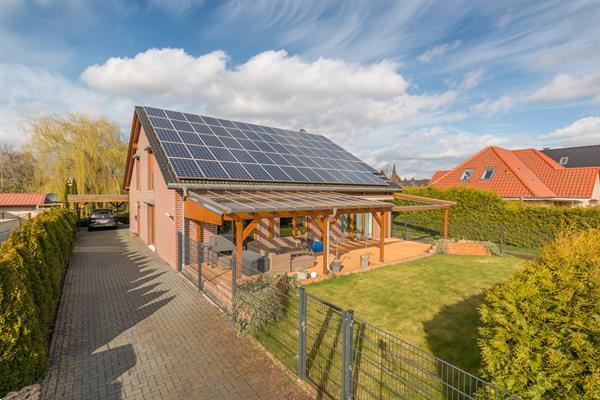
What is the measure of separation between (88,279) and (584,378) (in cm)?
1326

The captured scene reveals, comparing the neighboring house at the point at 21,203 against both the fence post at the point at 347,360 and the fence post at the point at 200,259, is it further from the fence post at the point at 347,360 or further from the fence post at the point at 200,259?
the fence post at the point at 347,360

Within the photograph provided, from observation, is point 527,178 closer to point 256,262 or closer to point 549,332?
point 256,262

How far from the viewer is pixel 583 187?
21.6m

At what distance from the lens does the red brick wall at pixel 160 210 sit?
11.8 meters

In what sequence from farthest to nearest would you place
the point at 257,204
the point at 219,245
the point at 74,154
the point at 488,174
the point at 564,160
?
the point at 564,160, the point at 74,154, the point at 488,174, the point at 219,245, the point at 257,204

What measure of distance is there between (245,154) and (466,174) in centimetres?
2248

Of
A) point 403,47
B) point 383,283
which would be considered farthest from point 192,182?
point 403,47

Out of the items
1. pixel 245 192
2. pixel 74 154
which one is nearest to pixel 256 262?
pixel 245 192

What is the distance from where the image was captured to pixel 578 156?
1510 inches

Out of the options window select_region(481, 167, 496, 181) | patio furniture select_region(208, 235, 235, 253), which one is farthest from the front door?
window select_region(481, 167, 496, 181)

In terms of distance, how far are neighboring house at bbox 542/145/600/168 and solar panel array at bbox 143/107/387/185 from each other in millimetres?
35448

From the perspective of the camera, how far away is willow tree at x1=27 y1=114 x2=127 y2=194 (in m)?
28.4

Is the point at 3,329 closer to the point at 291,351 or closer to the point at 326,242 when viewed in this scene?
the point at 291,351

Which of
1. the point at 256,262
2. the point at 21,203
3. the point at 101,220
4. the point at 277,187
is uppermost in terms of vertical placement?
the point at 277,187
